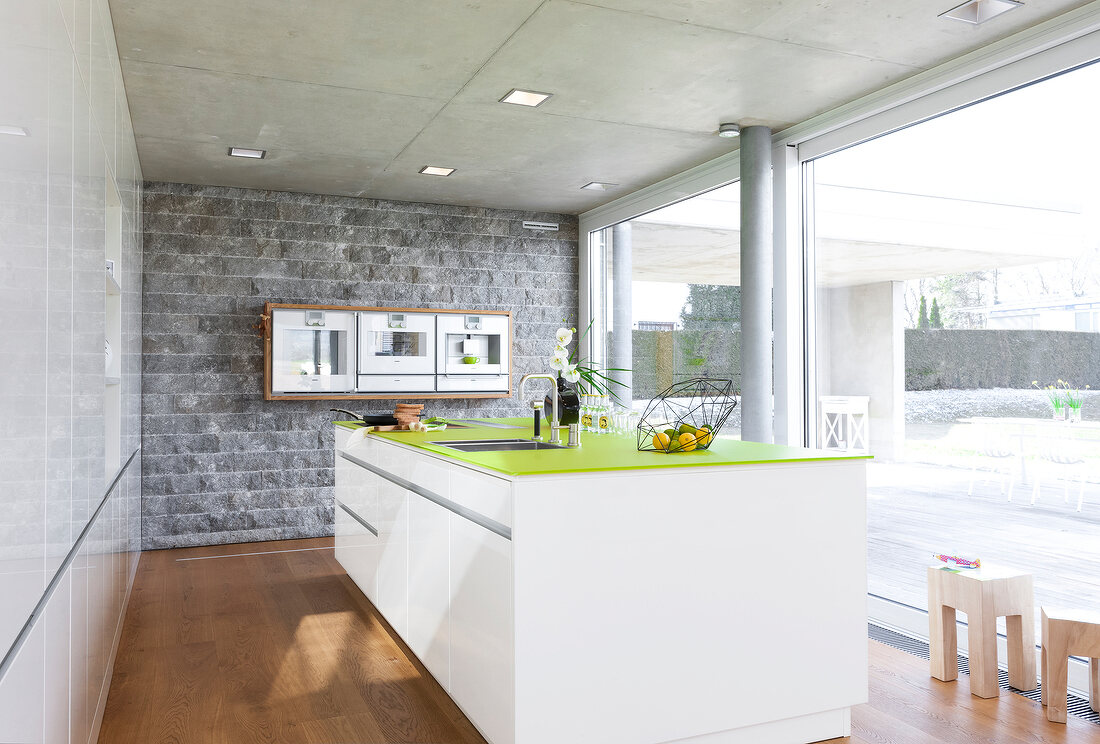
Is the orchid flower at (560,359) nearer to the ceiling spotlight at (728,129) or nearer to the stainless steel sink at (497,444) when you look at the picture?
the stainless steel sink at (497,444)

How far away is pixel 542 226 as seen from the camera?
7.05 meters

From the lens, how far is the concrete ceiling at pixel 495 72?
3209 millimetres

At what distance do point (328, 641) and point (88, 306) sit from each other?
1.98m

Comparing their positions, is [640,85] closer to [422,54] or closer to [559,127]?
[559,127]

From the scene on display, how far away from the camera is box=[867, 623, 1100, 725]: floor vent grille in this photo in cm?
292

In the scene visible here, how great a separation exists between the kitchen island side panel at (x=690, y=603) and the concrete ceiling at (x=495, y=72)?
1823mm

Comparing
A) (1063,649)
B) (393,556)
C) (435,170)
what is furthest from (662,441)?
(435,170)

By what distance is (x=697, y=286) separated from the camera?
563 cm

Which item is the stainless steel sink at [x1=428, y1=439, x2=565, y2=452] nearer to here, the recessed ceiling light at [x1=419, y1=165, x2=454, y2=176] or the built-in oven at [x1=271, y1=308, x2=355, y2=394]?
the recessed ceiling light at [x1=419, y1=165, x2=454, y2=176]

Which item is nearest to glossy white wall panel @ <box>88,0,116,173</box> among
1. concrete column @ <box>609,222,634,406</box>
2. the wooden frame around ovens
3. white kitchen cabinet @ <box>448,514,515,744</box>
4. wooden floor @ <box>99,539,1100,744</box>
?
white kitchen cabinet @ <box>448,514,515,744</box>

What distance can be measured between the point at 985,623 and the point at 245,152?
4.64 m

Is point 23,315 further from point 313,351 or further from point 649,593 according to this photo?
point 313,351

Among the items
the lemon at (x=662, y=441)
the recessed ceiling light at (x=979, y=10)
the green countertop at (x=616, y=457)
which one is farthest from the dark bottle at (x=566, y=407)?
the recessed ceiling light at (x=979, y=10)

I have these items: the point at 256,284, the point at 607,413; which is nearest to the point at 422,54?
the point at 607,413
